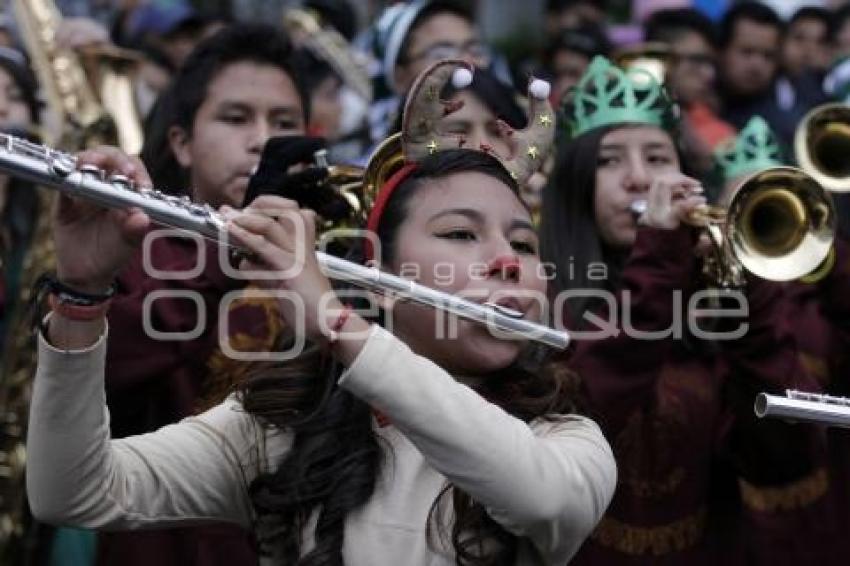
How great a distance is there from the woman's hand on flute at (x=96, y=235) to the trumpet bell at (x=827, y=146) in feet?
9.74

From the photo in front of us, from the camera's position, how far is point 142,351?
14.1ft

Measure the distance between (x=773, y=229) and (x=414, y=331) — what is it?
1720 mm

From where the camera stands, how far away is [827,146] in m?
5.40

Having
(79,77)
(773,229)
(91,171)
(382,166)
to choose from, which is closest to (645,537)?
(773,229)

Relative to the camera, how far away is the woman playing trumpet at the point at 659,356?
14.2ft

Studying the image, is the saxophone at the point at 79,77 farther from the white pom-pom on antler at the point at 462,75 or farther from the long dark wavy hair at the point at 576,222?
the white pom-pom on antler at the point at 462,75

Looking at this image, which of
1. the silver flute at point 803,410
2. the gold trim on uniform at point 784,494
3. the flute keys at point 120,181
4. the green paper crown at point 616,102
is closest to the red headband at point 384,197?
the flute keys at point 120,181

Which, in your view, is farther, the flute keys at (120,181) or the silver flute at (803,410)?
the silver flute at (803,410)

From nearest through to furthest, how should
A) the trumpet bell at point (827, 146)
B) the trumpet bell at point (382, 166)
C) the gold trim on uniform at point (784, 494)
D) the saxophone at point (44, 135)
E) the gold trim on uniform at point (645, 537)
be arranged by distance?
1. the trumpet bell at point (382, 166)
2. the gold trim on uniform at point (645, 537)
3. the gold trim on uniform at point (784, 494)
4. the saxophone at point (44, 135)
5. the trumpet bell at point (827, 146)

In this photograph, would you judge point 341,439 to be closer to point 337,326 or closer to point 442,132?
point 337,326

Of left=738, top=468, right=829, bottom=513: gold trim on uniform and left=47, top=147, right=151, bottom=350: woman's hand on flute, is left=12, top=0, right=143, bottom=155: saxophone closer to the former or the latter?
left=738, top=468, right=829, bottom=513: gold trim on uniform

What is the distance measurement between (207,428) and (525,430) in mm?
666

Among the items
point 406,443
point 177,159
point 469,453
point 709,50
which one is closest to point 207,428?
point 406,443

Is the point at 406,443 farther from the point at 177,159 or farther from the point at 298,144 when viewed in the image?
the point at 177,159
